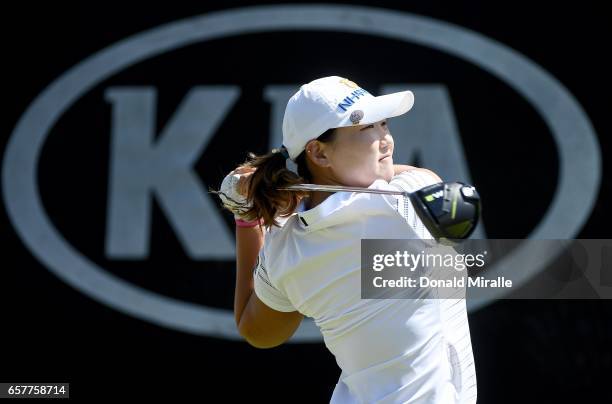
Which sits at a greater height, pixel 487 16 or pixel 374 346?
pixel 487 16

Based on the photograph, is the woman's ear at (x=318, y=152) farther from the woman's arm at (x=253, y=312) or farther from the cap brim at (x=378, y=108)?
the woman's arm at (x=253, y=312)

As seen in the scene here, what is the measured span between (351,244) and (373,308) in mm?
136

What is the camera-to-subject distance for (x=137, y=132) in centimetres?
418

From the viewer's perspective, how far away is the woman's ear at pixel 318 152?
80.8 inches

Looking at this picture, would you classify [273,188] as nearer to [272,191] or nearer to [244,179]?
[272,191]

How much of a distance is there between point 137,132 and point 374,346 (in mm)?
2452

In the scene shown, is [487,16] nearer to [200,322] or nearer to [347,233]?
[200,322]

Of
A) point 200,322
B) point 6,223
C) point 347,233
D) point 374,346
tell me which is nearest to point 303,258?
point 347,233

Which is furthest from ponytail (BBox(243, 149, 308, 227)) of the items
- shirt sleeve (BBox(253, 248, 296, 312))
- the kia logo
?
the kia logo

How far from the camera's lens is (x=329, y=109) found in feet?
6.57

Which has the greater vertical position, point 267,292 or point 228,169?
point 228,169

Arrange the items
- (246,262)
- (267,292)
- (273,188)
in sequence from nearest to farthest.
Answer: (273,188) → (267,292) → (246,262)

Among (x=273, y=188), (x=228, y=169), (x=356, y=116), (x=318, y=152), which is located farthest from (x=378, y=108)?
(x=228, y=169)

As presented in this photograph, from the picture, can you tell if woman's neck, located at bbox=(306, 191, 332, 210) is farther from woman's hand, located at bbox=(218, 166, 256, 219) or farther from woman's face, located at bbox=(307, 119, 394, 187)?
woman's hand, located at bbox=(218, 166, 256, 219)
